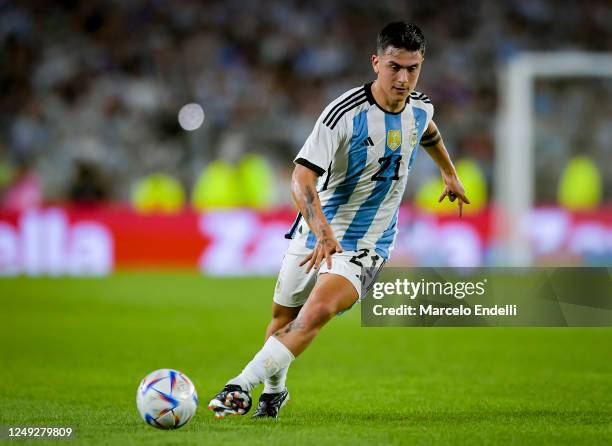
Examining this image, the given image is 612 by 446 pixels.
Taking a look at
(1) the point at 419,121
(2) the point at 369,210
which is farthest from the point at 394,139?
(2) the point at 369,210

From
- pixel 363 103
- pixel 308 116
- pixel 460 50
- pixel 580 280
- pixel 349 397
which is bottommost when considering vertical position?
pixel 349 397

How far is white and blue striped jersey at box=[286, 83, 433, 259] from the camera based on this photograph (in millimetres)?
5887

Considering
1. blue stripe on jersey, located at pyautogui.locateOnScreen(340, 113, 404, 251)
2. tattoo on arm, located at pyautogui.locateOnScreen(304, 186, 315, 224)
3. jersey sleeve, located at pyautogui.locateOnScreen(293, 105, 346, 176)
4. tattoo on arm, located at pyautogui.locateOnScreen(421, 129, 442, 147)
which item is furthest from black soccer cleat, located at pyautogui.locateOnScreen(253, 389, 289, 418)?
tattoo on arm, located at pyautogui.locateOnScreen(421, 129, 442, 147)

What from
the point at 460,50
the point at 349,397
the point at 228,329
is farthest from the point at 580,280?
the point at 460,50

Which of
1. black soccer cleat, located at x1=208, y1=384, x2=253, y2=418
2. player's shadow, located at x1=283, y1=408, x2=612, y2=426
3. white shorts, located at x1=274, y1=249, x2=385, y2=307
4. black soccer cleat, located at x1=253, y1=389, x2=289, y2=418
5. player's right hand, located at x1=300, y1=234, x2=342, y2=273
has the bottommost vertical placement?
player's shadow, located at x1=283, y1=408, x2=612, y2=426

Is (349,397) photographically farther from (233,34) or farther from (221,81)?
(233,34)

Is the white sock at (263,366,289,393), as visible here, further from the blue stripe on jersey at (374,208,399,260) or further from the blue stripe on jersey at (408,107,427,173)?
the blue stripe on jersey at (408,107,427,173)

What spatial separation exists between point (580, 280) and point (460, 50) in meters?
18.9

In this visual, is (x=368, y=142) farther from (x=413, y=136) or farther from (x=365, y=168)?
(x=413, y=136)

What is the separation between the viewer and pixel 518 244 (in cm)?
1798

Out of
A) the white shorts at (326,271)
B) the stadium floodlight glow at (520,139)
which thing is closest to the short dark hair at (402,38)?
the white shorts at (326,271)

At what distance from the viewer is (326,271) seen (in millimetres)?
5840

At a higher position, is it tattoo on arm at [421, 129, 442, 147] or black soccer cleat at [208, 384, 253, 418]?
tattoo on arm at [421, 129, 442, 147]

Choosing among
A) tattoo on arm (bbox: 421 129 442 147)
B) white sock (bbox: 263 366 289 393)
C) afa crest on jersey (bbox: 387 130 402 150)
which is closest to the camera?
afa crest on jersey (bbox: 387 130 402 150)
